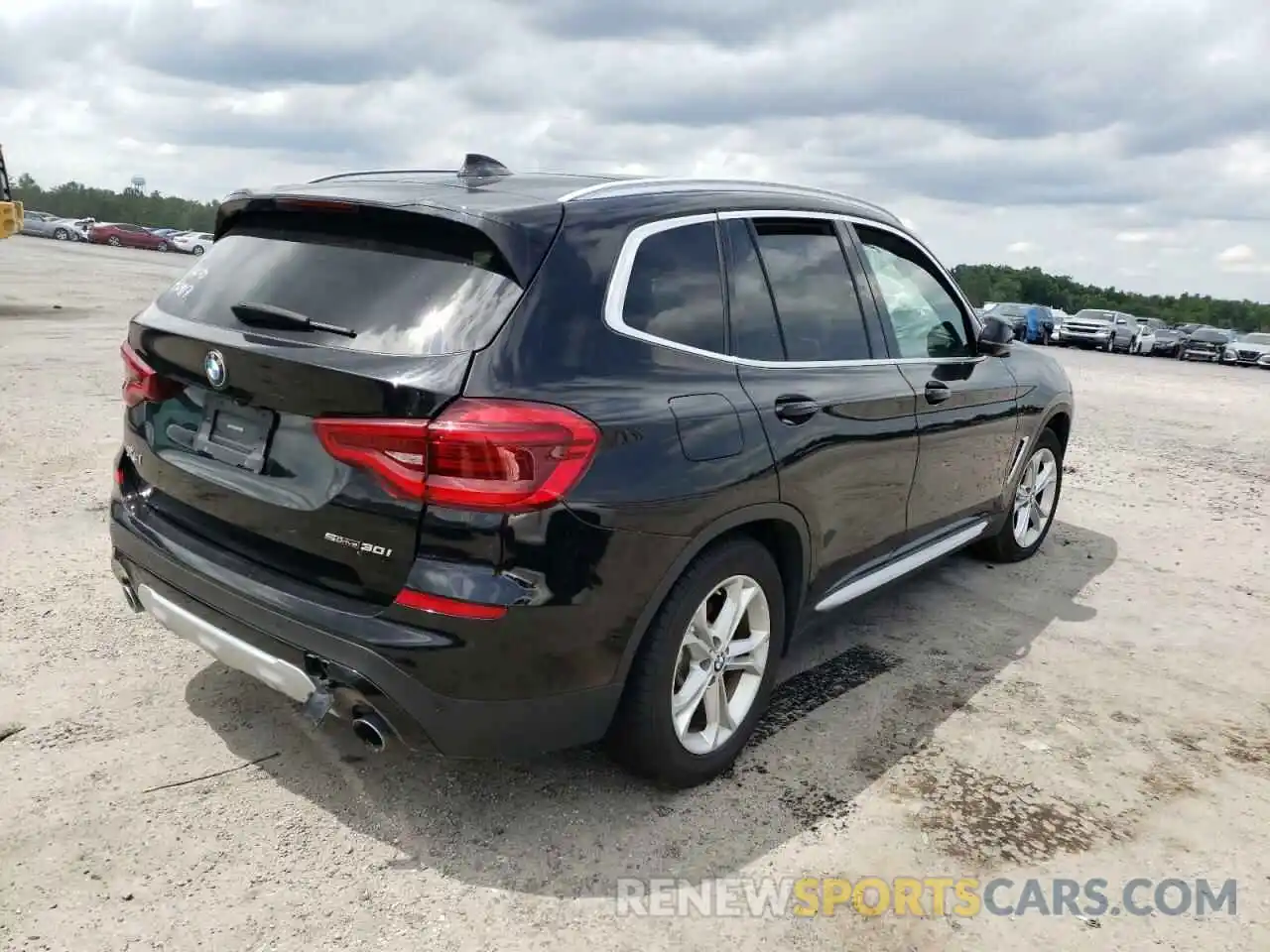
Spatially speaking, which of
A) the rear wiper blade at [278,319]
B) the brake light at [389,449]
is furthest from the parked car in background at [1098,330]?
the brake light at [389,449]

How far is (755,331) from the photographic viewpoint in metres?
3.40

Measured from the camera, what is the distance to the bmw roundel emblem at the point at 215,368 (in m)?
2.87

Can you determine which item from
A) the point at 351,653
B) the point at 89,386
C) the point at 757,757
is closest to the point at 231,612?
the point at 351,653

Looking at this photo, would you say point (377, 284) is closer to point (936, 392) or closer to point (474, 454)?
point (474, 454)

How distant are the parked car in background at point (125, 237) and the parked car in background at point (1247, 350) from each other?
2084 inches

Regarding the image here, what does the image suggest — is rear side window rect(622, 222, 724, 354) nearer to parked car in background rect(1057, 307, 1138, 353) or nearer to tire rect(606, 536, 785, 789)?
tire rect(606, 536, 785, 789)

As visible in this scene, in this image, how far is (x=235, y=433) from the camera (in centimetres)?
289

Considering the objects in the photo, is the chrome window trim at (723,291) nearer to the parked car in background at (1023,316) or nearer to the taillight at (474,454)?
the taillight at (474,454)

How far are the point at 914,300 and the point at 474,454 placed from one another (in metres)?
2.72

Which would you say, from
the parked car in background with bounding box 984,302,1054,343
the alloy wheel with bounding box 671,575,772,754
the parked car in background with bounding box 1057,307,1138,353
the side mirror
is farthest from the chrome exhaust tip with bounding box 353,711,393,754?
the parked car in background with bounding box 1057,307,1138,353

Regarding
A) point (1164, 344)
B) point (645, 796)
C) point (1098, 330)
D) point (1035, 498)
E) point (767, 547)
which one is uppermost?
point (1098, 330)

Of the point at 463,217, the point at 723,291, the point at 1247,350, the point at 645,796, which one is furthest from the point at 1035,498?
the point at 1247,350

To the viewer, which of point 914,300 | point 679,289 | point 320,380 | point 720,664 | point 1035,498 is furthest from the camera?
point 1035,498

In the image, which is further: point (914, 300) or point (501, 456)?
point (914, 300)
